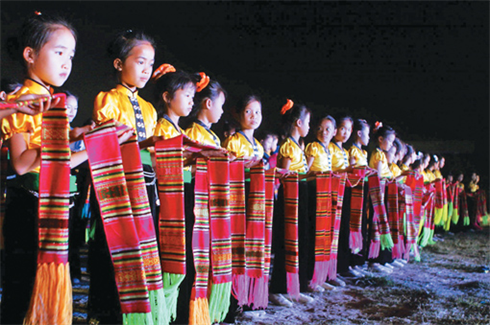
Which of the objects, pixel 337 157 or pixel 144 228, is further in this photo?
pixel 337 157

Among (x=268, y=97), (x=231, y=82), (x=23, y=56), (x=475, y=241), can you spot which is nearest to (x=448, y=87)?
(x=475, y=241)

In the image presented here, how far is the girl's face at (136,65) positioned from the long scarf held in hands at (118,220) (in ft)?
1.72

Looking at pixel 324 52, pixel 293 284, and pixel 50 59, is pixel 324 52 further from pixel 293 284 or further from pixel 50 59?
pixel 50 59

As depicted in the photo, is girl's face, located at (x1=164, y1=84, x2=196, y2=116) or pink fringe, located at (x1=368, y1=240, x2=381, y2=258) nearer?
girl's face, located at (x1=164, y1=84, x2=196, y2=116)

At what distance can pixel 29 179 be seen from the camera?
171 centimetres

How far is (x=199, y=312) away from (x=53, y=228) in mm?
853

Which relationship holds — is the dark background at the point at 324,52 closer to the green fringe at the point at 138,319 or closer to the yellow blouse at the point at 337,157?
the yellow blouse at the point at 337,157

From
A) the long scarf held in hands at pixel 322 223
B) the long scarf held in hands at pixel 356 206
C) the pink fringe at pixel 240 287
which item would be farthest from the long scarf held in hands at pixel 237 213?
the long scarf held in hands at pixel 356 206

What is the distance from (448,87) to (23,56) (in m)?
9.24

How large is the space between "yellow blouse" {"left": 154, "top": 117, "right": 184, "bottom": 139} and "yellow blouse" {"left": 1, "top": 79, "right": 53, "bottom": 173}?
69cm

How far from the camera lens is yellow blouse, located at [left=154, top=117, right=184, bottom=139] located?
7.50 ft

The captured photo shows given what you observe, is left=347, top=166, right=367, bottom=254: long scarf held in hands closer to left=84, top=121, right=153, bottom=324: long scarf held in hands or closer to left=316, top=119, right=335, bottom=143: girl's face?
left=316, top=119, right=335, bottom=143: girl's face

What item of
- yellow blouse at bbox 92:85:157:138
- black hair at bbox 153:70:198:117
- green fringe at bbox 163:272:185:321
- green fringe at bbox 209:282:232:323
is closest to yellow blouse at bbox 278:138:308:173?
black hair at bbox 153:70:198:117

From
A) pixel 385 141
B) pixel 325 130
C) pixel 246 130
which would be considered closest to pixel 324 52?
pixel 385 141
